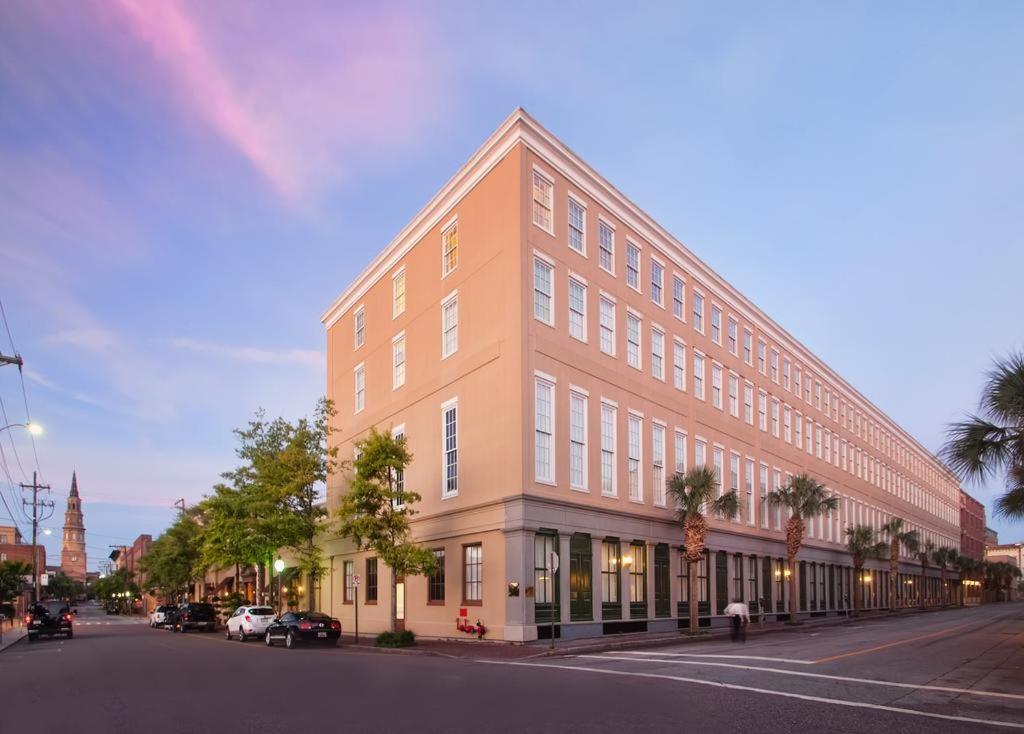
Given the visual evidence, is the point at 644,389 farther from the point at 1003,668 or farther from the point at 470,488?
the point at 1003,668

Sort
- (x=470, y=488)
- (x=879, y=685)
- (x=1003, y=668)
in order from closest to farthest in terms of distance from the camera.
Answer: (x=879, y=685) < (x=1003, y=668) < (x=470, y=488)

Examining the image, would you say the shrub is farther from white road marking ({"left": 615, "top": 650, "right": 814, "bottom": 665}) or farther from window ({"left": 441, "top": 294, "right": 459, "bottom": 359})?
window ({"left": 441, "top": 294, "right": 459, "bottom": 359})

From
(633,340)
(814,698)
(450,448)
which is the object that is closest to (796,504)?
(633,340)

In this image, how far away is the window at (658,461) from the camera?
37.5 m

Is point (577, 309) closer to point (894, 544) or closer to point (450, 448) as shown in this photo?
point (450, 448)

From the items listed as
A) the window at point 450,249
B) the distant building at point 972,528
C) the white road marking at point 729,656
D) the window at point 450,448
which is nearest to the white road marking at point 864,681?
the white road marking at point 729,656

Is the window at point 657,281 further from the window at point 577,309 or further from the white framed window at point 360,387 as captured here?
the white framed window at point 360,387

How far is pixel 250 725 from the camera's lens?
1152cm

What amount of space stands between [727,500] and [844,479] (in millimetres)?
34522

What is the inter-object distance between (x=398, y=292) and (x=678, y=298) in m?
14.0

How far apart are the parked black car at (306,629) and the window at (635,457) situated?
42.9ft

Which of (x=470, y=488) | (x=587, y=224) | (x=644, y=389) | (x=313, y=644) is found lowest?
(x=313, y=644)

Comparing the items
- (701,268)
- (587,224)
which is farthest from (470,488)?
(701,268)

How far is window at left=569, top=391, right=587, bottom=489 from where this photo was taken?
31845mm
